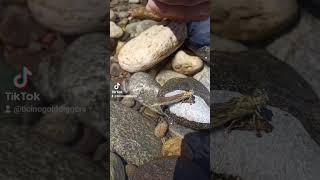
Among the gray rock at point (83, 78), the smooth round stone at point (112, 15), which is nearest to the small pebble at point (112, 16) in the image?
the smooth round stone at point (112, 15)

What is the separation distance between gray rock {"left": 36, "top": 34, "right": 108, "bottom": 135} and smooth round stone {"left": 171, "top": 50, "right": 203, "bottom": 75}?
0.44 m

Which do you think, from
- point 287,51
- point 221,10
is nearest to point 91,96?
point 221,10

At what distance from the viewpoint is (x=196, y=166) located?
3008 millimetres

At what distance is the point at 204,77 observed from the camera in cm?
295

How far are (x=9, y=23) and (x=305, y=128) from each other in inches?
80.2

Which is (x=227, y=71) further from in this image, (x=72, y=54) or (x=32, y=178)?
(x=32, y=178)

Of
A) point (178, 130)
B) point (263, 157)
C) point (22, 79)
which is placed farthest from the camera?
point (263, 157)

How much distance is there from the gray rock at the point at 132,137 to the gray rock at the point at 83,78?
8 centimetres

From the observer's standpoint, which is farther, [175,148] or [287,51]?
[287,51]

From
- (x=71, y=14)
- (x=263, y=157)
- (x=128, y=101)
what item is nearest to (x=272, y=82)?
(x=263, y=157)

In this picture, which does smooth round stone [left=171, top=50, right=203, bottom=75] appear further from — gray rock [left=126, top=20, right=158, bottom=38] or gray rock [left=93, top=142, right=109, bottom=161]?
gray rock [left=93, top=142, right=109, bottom=161]

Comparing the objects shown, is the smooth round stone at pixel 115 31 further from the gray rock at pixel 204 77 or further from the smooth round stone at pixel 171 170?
the smooth round stone at pixel 171 170

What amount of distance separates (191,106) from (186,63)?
0.89 ft

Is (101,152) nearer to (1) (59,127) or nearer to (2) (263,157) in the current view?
(1) (59,127)
